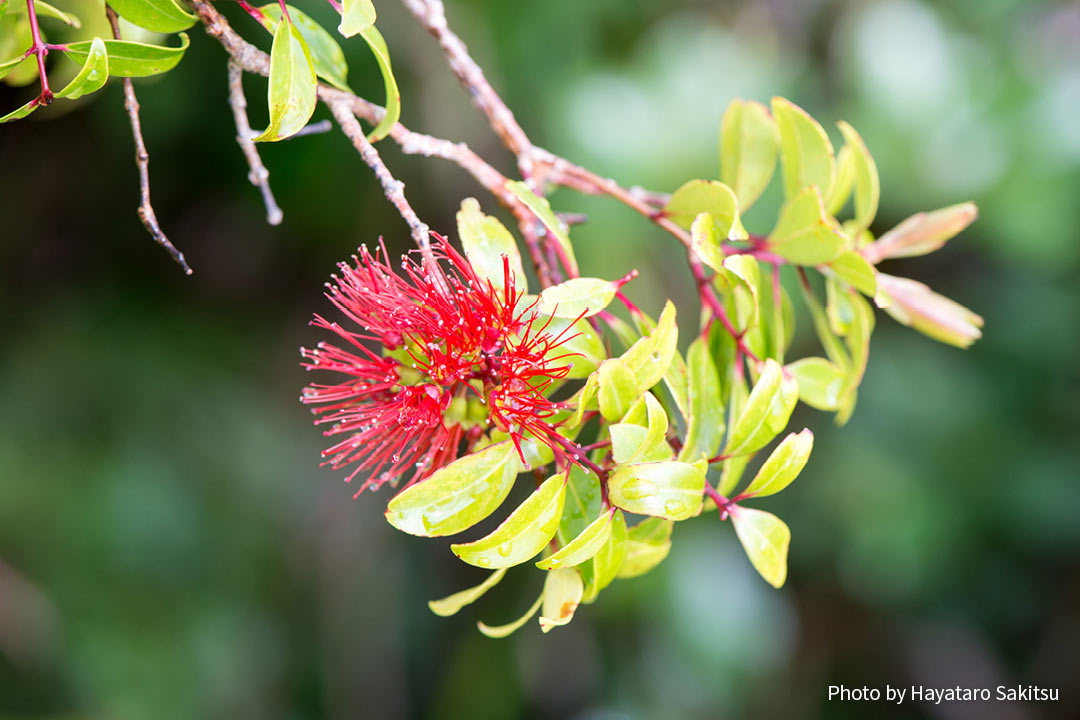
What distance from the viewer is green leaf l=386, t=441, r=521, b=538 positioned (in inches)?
18.8

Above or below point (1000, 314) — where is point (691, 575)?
below

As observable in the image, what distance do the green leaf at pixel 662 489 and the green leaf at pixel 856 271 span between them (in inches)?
9.7

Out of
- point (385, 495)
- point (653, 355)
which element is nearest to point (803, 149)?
point (653, 355)

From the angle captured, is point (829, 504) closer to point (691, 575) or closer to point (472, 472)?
point (691, 575)

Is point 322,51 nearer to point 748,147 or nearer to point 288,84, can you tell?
point 288,84

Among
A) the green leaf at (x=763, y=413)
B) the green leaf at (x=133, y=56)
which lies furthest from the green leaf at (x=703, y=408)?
the green leaf at (x=133, y=56)

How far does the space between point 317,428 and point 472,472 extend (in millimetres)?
1545

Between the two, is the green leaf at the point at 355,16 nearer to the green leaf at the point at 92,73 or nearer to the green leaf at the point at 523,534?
the green leaf at the point at 92,73

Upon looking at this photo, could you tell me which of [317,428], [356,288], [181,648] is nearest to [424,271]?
[356,288]

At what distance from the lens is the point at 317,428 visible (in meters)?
1.96

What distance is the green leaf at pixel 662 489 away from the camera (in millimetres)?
479

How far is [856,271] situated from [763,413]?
0.17 metres

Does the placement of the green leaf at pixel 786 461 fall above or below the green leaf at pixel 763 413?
below

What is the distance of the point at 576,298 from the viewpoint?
0.52m
